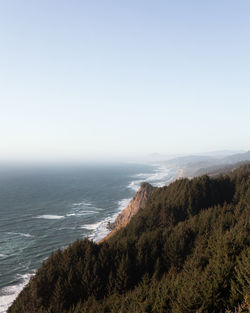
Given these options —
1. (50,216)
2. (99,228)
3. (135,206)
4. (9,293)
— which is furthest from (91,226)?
(9,293)

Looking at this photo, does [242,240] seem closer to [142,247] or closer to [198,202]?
[142,247]

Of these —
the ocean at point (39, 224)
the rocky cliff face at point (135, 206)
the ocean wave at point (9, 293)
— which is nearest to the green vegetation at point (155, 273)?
the ocean wave at point (9, 293)

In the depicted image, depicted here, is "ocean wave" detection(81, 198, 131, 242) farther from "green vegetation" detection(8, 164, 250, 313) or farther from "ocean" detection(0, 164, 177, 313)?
"green vegetation" detection(8, 164, 250, 313)

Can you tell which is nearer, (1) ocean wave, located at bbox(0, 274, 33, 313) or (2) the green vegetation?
(2) the green vegetation

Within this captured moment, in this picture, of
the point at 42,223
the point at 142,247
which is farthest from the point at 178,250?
the point at 42,223

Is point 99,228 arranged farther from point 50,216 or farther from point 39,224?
point 50,216

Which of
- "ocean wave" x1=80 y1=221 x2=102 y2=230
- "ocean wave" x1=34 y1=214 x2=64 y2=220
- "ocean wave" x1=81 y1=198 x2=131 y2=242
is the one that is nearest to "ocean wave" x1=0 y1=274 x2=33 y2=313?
"ocean wave" x1=81 y1=198 x2=131 y2=242

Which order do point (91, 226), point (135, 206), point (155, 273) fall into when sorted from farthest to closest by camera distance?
point (135, 206), point (91, 226), point (155, 273)
